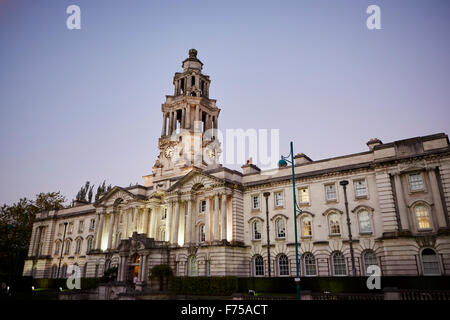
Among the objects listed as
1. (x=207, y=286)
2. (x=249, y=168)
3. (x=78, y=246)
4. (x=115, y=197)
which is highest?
(x=249, y=168)

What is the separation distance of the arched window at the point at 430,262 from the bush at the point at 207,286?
1804 cm

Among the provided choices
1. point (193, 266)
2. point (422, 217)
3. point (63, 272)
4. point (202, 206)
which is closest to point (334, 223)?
point (422, 217)

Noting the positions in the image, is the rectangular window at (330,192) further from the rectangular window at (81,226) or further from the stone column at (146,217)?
the rectangular window at (81,226)

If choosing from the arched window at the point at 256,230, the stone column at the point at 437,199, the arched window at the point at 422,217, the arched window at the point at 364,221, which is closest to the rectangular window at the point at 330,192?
Result: the arched window at the point at 364,221

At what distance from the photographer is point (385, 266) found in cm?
3061

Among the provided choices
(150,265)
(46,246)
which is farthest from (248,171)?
(46,246)

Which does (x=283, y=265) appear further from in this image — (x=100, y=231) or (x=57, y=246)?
(x=57, y=246)

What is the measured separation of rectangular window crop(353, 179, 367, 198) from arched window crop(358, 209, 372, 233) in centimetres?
175

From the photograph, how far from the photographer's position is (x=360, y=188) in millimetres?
34500

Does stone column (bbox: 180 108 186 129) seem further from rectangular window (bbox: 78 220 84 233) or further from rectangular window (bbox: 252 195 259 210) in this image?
rectangular window (bbox: 78 220 84 233)

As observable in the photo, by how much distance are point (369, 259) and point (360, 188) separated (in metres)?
7.18

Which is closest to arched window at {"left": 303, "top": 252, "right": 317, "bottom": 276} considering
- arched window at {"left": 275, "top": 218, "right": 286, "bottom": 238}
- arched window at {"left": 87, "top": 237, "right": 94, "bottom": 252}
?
arched window at {"left": 275, "top": 218, "right": 286, "bottom": 238}

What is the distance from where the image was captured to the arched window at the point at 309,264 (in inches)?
1372

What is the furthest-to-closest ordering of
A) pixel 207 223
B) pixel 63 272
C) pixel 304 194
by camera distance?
1. pixel 63 272
2. pixel 207 223
3. pixel 304 194
